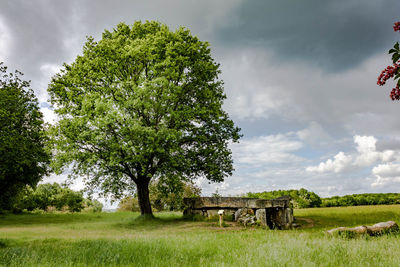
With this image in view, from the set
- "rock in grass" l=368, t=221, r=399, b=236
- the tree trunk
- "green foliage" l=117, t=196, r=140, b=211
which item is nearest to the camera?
"rock in grass" l=368, t=221, r=399, b=236

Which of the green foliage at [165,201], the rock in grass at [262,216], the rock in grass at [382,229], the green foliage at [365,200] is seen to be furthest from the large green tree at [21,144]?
the green foliage at [365,200]

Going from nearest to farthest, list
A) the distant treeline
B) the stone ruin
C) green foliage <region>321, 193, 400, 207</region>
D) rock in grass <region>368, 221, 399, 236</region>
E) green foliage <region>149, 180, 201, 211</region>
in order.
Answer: rock in grass <region>368, 221, 399, 236</region>, the stone ruin, green foliage <region>321, 193, 400, 207</region>, the distant treeline, green foliage <region>149, 180, 201, 211</region>

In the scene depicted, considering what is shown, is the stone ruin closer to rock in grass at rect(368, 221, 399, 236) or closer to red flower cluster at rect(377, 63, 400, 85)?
rock in grass at rect(368, 221, 399, 236)

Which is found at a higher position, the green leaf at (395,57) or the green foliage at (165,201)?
the green leaf at (395,57)

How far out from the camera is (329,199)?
31.2 m

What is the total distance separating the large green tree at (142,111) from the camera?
19781mm

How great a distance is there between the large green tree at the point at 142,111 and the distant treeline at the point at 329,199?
9.82m

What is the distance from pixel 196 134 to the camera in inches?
886

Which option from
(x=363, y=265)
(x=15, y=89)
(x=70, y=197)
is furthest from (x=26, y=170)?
(x=363, y=265)

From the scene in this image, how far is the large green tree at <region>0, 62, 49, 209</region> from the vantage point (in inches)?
988

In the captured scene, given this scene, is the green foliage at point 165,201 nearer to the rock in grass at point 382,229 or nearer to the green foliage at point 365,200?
the green foliage at point 365,200

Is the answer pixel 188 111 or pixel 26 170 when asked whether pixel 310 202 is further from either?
pixel 26 170

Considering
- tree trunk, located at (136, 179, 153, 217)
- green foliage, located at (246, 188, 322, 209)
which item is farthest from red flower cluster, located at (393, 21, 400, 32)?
green foliage, located at (246, 188, 322, 209)

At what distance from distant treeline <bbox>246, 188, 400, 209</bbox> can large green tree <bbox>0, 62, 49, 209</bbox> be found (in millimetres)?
23183
